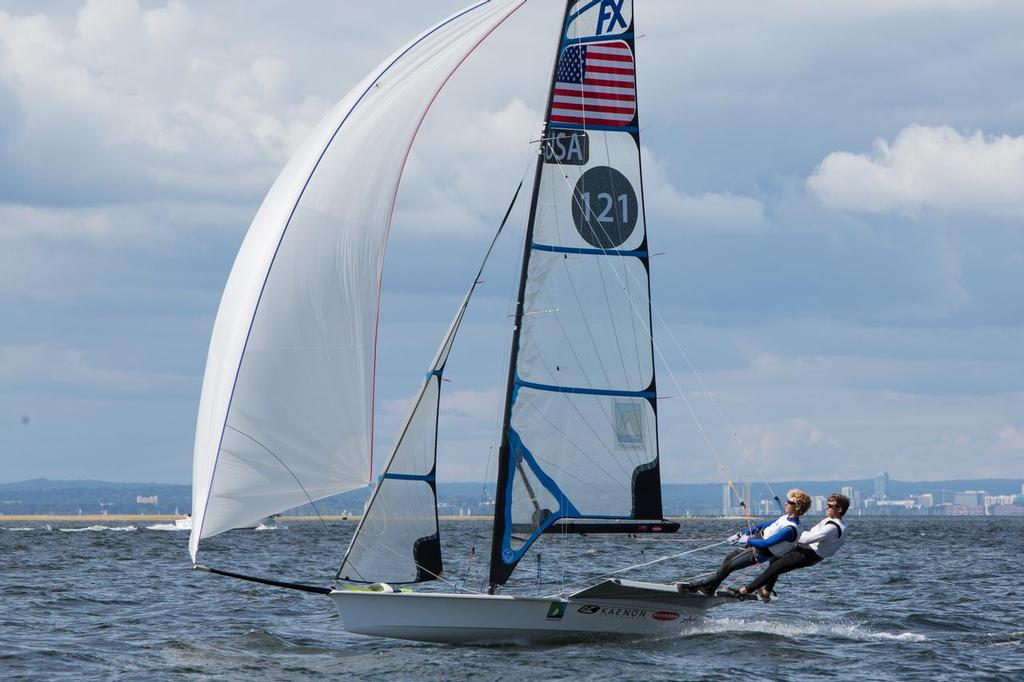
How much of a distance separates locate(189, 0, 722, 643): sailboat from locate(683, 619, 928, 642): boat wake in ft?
7.73

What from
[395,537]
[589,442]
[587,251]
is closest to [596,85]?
[587,251]

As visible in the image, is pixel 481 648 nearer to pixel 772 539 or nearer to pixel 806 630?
pixel 772 539

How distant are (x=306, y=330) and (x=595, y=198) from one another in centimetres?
447

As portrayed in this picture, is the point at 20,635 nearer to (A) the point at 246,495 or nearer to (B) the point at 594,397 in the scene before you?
(A) the point at 246,495

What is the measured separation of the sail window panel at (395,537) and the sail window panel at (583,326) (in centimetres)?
211

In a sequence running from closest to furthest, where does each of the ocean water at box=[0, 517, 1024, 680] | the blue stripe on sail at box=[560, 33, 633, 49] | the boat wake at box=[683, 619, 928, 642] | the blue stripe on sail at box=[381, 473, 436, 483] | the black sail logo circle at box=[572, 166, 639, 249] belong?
the ocean water at box=[0, 517, 1024, 680], the blue stripe on sail at box=[381, 473, 436, 483], the blue stripe on sail at box=[560, 33, 633, 49], the black sail logo circle at box=[572, 166, 639, 249], the boat wake at box=[683, 619, 928, 642]

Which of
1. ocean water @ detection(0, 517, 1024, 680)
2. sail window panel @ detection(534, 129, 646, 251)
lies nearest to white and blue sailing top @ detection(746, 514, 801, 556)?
ocean water @ detection(0, 517, 1024, 680)

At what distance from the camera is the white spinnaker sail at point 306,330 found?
15.7 m

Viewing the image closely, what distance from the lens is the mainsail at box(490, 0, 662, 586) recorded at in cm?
1791

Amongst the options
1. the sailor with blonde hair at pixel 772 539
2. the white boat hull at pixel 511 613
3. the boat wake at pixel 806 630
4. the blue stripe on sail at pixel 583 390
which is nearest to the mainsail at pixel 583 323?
the blue stripe on sail at pixel 583 390

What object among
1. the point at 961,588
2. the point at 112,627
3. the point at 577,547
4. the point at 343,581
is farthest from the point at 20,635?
the point at 577,547

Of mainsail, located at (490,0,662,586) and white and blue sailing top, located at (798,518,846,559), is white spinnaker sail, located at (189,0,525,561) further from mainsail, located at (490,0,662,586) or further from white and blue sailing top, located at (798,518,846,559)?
white and blue sailing top, located at (798,518,846,559)

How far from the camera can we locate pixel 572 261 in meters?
18.2

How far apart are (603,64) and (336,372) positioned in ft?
18.4
